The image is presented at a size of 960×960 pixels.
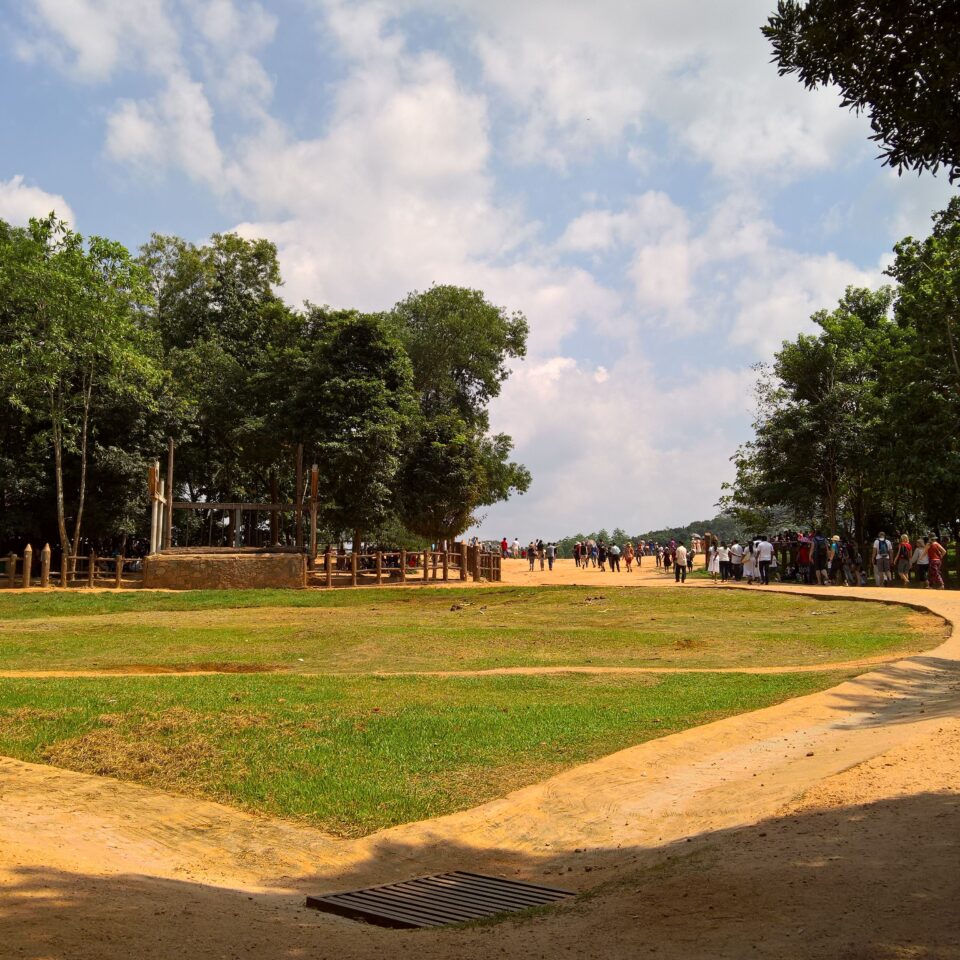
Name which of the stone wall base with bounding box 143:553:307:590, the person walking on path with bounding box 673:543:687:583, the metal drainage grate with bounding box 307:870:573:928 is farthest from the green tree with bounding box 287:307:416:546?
the metal drainage grate with bounding box 307:870:573:928

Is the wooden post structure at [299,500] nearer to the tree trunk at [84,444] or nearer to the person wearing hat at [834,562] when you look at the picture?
the tree trunk at [84,444]

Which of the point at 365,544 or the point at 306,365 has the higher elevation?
the point at 306,365

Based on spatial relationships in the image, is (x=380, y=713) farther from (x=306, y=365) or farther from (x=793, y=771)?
(x=306, y=365)

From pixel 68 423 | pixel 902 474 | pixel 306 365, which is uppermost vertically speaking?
pixel 306 365

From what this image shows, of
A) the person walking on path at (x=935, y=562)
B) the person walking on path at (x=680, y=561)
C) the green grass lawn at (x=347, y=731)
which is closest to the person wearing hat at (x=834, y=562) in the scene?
the person walking on path at (x=935, y=562)

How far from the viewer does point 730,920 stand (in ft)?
19.2

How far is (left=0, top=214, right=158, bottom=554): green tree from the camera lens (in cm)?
3634

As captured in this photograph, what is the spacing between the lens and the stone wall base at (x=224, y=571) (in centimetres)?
3603

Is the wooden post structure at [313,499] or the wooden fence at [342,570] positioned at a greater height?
the wooden post structure at [313,499]

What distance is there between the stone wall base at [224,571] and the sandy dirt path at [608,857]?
26297 mm

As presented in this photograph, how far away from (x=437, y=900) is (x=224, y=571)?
1192 inches

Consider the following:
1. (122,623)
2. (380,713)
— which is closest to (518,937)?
(380,713)

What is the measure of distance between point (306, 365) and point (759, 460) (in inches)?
770

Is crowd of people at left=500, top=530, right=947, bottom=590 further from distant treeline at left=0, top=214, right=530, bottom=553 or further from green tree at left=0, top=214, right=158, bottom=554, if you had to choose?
green tree at left=0, top=214, right=158, bottom=554
